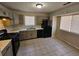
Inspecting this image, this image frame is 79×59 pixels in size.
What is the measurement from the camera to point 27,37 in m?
4.71

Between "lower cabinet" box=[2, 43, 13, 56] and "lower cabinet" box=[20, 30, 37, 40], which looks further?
"lower cabinet" box=[20, 30, 37, 40]

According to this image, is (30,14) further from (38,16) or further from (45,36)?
(45,36)

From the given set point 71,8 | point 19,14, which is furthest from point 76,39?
point 19,14

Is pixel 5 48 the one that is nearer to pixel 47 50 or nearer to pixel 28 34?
pixel 47 50

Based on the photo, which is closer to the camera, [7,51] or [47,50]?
[7,51]

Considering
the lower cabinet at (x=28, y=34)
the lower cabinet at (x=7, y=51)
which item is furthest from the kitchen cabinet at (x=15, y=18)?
the lower cabinet at (x=7, y=51)

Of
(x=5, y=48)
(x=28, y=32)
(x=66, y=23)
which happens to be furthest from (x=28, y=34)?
→ (x=5, y=48)

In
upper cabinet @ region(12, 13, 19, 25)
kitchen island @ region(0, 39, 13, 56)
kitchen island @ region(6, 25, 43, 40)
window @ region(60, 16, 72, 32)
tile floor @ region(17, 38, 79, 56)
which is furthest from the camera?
kitchen island @ region(6, 25, 43, 40)

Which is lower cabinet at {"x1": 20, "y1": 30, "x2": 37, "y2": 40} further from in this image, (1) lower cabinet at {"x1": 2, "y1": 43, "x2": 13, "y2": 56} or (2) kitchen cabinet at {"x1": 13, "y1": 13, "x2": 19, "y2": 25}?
(1) lower cabinet at {"x1": 2, "y1": 43, "x2": 13, "y2": 56}

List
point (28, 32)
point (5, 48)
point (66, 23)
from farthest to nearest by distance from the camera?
point (28, 32) < point (66, 23) < point (5, 48)

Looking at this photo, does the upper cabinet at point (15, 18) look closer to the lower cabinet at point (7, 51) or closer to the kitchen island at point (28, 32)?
the kitchen island at point (28, 32)

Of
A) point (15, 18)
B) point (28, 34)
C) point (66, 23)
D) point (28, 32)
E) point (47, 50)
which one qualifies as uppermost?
point (15, 18)

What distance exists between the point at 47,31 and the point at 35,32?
867mm

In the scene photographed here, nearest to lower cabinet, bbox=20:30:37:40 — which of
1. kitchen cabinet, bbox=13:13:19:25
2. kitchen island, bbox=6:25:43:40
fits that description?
kitchen island, bbox=6:25:43:40
